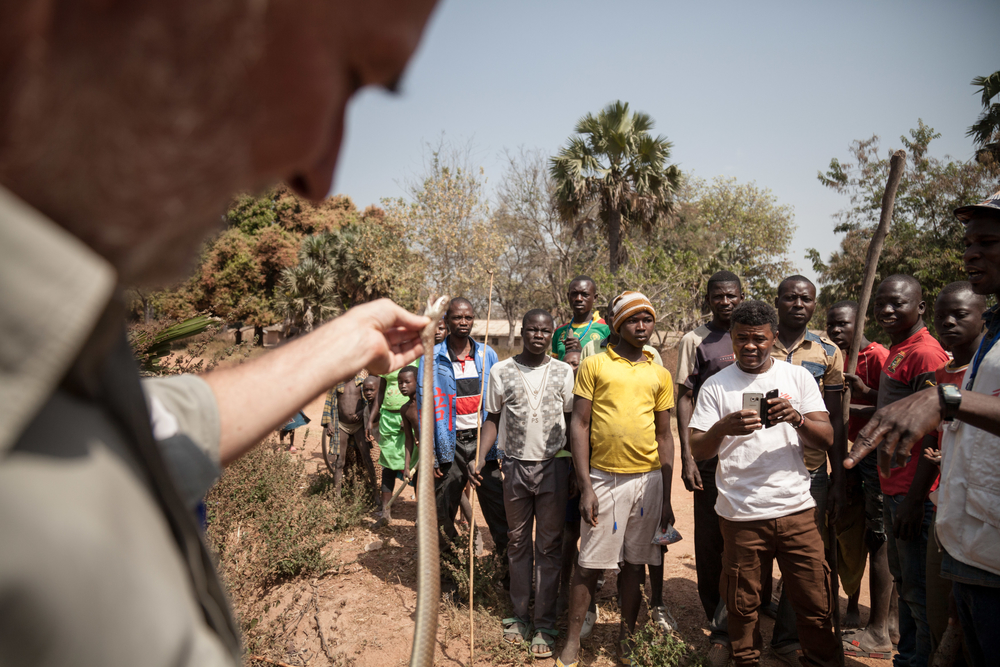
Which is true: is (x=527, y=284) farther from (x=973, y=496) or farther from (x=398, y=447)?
(x=973, y=496)

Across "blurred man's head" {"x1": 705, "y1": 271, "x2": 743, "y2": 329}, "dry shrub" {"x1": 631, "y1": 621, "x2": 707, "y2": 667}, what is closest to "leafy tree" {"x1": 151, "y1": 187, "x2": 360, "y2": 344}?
"blurred man's head" {"x1": 705, "y1": 271, "x2": 743, "y2": 329}

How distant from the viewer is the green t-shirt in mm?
6190

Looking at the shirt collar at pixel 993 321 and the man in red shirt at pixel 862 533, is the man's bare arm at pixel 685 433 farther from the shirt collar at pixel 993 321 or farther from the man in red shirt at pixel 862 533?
the shirt collar at pixel 993 321

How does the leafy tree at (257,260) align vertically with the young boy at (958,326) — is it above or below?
above

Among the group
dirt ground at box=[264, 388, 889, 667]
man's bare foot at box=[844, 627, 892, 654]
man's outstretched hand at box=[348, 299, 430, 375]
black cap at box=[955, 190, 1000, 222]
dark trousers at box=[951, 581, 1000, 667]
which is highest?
black cap at box=[955, 190, 1000, 222]

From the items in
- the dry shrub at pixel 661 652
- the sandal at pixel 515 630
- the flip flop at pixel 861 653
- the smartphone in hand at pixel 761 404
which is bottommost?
the sandal at pixel 515 630

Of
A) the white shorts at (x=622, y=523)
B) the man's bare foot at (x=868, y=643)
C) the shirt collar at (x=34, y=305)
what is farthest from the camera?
the man's bare foot at (x=868, y=643)

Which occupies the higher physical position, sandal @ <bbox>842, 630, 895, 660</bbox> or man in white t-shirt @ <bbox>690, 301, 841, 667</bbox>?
man in white t-shirt @ <bbox>690, 301, 841, 667</bbox>

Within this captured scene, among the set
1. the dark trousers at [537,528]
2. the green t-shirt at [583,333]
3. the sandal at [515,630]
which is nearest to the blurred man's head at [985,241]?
the dark trousers at [537,528]

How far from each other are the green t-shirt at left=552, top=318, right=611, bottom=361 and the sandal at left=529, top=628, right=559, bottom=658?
2769mm

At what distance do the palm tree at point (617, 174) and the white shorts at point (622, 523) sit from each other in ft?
50.1

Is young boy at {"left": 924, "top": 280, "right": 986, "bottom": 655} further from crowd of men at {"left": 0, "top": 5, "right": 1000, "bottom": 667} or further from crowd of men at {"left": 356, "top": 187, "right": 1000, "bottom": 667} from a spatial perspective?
crowd of men at {"left": 0, "top": 5, "right": 1000, "bottom": 667}

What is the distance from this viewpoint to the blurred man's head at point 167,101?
1.60ft

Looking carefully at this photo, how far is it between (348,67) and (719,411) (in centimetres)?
361
